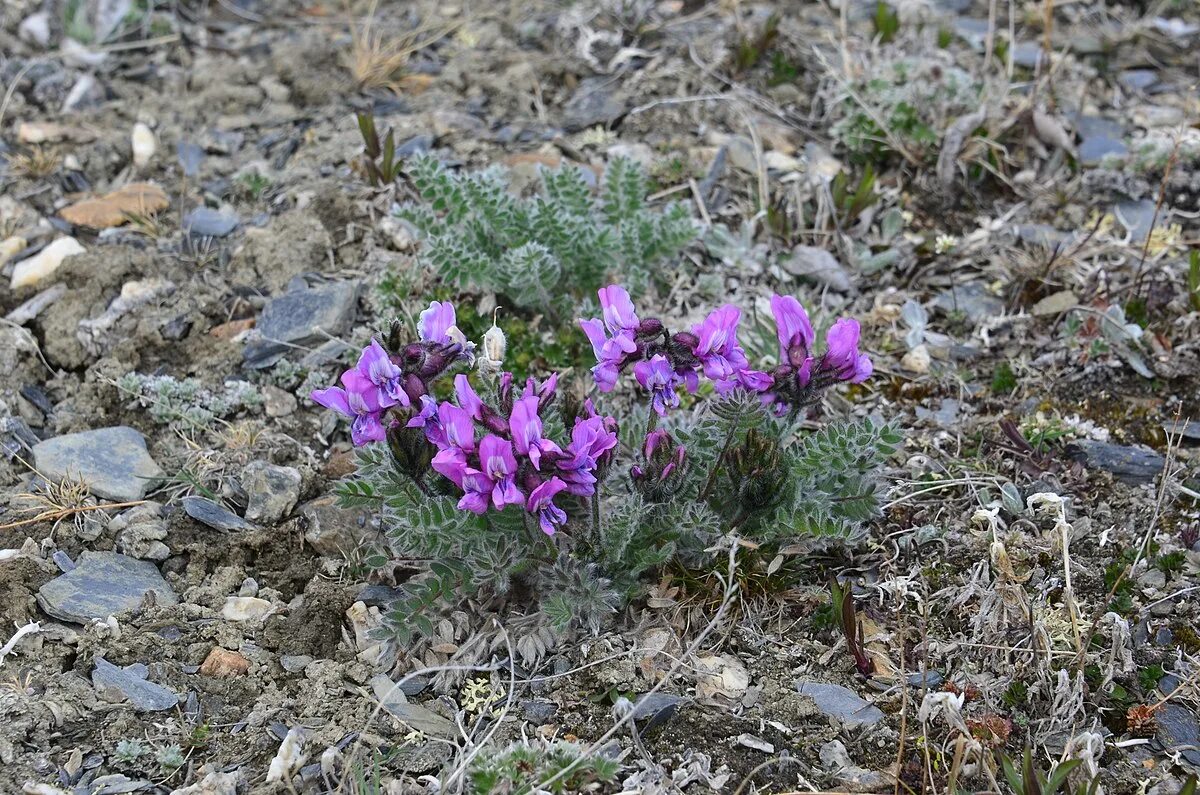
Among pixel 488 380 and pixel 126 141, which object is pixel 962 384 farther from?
pixel 126 141

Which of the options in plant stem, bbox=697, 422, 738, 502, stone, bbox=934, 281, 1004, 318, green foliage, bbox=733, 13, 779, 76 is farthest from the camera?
green foliage, bbox=733, 13, 779, 76

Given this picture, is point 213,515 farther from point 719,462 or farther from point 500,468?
point 719,462

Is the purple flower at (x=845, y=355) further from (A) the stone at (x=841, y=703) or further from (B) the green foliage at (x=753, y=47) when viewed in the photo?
(B) the green foliage at (x=753, y=47)

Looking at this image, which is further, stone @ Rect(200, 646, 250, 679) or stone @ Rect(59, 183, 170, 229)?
stone @ Rect(59, 183, 170, 229)

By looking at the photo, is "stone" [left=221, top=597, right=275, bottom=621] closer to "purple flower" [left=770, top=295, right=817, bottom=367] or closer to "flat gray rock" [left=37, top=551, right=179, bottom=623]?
"flat gray rock" [left=37, top=551, right=179, bottom=623]

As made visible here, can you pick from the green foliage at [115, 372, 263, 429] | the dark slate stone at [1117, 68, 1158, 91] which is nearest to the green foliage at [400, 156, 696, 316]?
the green foliage at [115, 372, 263, 429]

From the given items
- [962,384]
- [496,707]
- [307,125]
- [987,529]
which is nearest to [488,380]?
[496,707]
